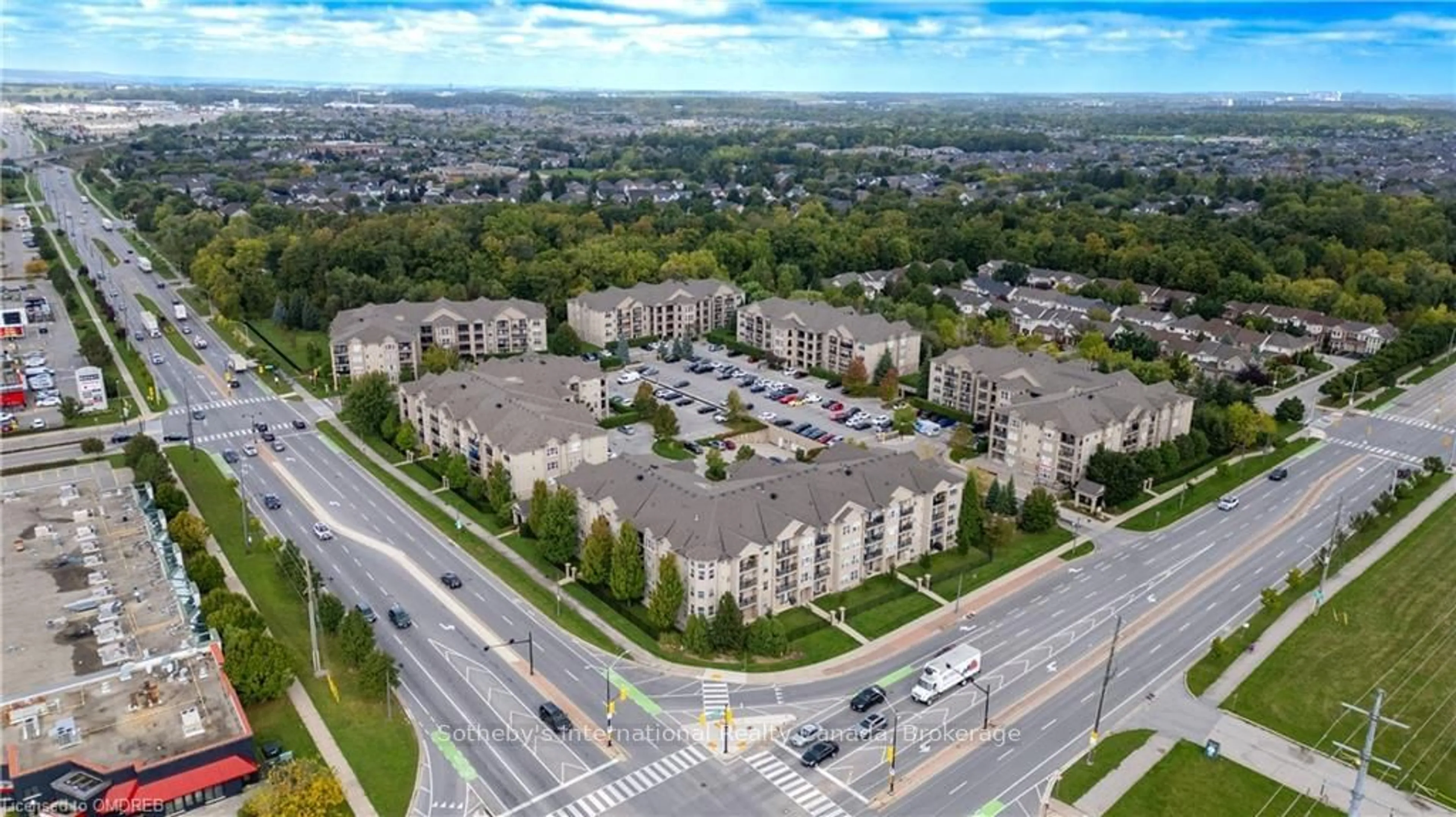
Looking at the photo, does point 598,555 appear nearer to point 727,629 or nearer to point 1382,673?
point 727,629

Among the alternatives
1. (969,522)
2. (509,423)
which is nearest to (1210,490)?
(969,522)

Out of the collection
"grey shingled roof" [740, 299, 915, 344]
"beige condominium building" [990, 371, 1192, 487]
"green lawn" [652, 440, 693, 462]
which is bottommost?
"green lawn" [652, 440, 693, 462]

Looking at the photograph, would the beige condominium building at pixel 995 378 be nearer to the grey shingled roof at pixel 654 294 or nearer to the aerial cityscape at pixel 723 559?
the aerial cityscape at pixel 723 559

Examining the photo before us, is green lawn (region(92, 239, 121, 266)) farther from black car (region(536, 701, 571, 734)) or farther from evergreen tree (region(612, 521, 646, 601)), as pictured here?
black car (region(536, 701, 571, 734))

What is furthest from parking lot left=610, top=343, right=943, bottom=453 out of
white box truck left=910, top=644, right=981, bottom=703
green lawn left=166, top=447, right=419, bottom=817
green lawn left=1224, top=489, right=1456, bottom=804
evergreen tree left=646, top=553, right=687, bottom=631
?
green lawn left=1224, top=489, right=1456, bottom=804

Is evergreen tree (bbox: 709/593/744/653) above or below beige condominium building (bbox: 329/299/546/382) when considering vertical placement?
below
